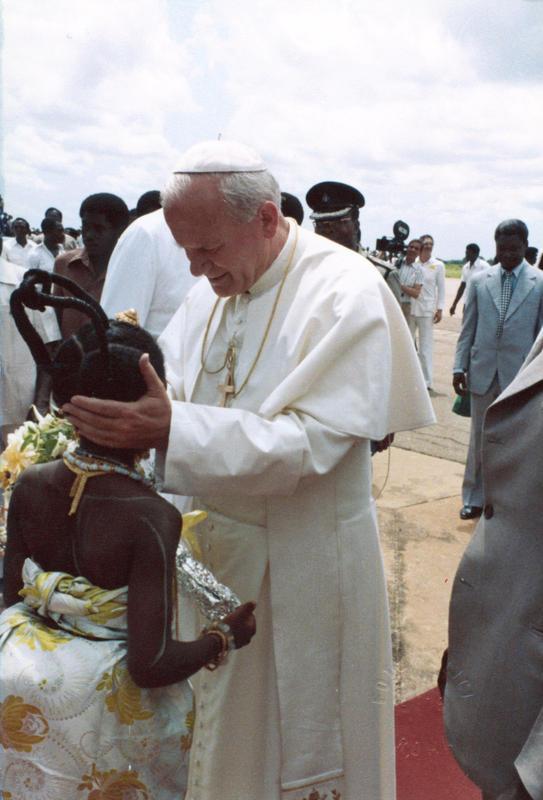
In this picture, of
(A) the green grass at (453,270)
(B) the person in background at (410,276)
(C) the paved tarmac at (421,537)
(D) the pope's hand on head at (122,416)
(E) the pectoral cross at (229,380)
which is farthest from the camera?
(A) the green grass at (453,270)

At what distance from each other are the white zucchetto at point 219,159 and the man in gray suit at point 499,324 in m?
3.90

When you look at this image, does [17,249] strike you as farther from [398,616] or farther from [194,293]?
[194,293]

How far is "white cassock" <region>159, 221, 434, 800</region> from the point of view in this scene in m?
2.39

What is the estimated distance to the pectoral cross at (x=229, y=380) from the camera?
2616 mm

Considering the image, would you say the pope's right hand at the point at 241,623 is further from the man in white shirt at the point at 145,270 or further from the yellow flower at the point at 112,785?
the man in white shirt at the point at 145,270

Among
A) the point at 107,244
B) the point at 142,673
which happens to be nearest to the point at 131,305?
the point at 107,244

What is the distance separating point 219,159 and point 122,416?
2.55 feet

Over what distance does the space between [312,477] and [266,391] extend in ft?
0.90

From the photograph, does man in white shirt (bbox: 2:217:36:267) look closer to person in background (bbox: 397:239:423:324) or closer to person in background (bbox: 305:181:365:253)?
person in background (bbox: 397:239:423:324)

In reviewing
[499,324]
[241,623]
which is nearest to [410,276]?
[499,324]

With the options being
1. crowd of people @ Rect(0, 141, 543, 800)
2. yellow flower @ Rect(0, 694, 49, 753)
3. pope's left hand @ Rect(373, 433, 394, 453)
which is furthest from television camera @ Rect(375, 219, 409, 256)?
yellow flower @ Rect(0, 694, 49, 753)

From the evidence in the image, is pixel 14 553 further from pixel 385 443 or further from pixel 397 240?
pixel 397 240

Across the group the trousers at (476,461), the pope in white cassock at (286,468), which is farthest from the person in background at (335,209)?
the pope in white cassock at (286,468)

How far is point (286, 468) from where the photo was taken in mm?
2275
